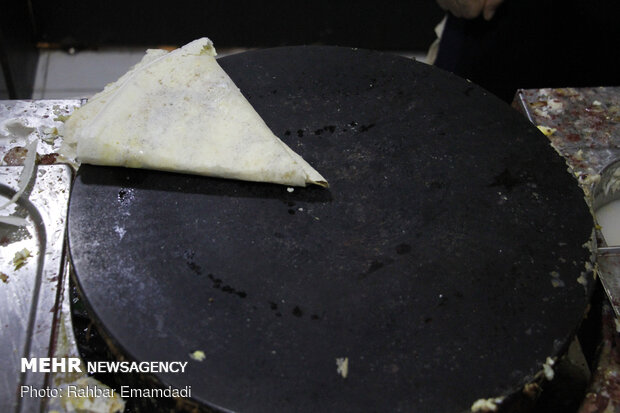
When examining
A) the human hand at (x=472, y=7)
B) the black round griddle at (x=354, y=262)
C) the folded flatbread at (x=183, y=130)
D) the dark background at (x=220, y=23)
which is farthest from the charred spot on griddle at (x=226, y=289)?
the dark background at (x=220, y=23)

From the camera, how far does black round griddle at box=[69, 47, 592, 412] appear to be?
3.43 feet

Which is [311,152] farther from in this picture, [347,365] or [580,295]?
[580,295]

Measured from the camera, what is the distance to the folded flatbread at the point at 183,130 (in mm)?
1280

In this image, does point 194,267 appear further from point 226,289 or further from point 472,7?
point 472,7

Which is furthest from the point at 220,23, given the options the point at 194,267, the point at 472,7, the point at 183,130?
the point at 194,267

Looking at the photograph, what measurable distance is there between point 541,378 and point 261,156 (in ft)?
2.34

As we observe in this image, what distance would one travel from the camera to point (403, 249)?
122 cm

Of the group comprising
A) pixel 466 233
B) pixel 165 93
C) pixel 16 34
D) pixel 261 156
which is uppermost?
pixel 16 34

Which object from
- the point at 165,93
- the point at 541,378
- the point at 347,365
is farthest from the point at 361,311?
the point at 165,93

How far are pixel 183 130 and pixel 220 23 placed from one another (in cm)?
218

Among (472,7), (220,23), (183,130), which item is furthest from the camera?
(220,23)

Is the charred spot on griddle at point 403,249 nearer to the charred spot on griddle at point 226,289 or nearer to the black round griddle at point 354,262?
the black round griddle at point 354,262

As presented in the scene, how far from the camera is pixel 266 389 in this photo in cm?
102

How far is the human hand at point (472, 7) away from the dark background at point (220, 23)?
3.52 feet
